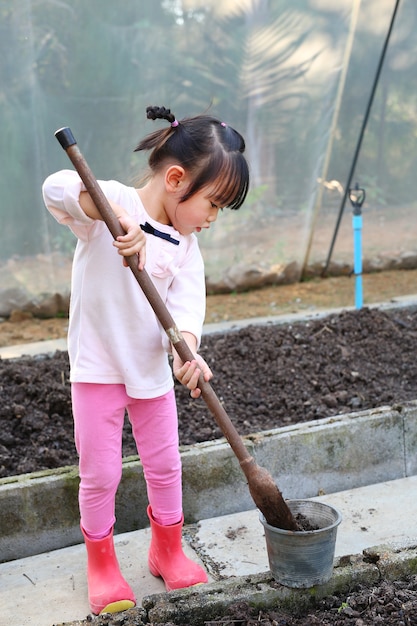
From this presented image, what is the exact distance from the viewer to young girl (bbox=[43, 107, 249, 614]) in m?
2.34

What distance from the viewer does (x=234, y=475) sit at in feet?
10.4

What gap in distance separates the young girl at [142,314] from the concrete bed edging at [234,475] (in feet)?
1.27

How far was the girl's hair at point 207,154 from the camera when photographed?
7.61 feet

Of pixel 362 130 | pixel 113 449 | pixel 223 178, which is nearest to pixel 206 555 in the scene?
pixel 113 449

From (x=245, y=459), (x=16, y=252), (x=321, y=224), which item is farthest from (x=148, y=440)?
(x=321, y=224)

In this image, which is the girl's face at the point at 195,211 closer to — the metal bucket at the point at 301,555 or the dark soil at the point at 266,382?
the metal bucket at the point at 301,555

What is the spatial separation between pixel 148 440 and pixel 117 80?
4.02 meters

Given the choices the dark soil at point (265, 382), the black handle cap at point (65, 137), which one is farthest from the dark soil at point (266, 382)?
the black handle cap at point (65, 137)

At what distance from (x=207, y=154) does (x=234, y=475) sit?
4.62 ft

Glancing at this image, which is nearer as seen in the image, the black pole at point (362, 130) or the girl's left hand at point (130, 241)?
the girl's left hand at point (130, 241)

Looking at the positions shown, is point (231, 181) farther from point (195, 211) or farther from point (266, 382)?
point (266, 382)

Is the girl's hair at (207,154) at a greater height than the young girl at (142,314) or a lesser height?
greater

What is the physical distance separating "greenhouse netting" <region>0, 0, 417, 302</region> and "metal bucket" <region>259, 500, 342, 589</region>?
4.30 metres

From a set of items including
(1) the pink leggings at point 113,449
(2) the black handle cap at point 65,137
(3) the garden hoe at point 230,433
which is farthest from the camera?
(1) the pink leggings at point 113,449
